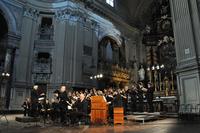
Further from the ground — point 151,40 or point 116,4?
point 116,4

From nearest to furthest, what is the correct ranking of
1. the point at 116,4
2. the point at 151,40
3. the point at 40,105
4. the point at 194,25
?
the point at 194,25
the point at 40,105
the point at 151,40
the point at 116,4

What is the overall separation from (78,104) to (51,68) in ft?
32.6

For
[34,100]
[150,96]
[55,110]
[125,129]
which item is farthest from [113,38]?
[125,129]

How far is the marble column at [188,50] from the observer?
8000 mm

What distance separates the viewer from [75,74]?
17875mm

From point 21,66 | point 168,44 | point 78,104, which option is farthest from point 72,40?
point 78,104

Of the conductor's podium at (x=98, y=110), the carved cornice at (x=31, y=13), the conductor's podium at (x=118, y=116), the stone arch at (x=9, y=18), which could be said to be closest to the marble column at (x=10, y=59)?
the stone arch at (x=9, y=18)

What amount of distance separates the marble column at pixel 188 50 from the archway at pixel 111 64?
39.0 feet

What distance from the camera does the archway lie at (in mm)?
20750

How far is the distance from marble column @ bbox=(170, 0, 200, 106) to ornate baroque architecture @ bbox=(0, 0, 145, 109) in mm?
10409

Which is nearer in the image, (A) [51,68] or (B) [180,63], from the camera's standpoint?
(B) [180,63]

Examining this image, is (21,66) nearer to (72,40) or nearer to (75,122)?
(72,40)

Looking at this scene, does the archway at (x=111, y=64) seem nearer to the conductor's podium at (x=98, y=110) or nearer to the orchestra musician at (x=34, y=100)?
the orchestra musician at (x=34, y=100)

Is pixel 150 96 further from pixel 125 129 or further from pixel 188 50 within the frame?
pixel 125 129
